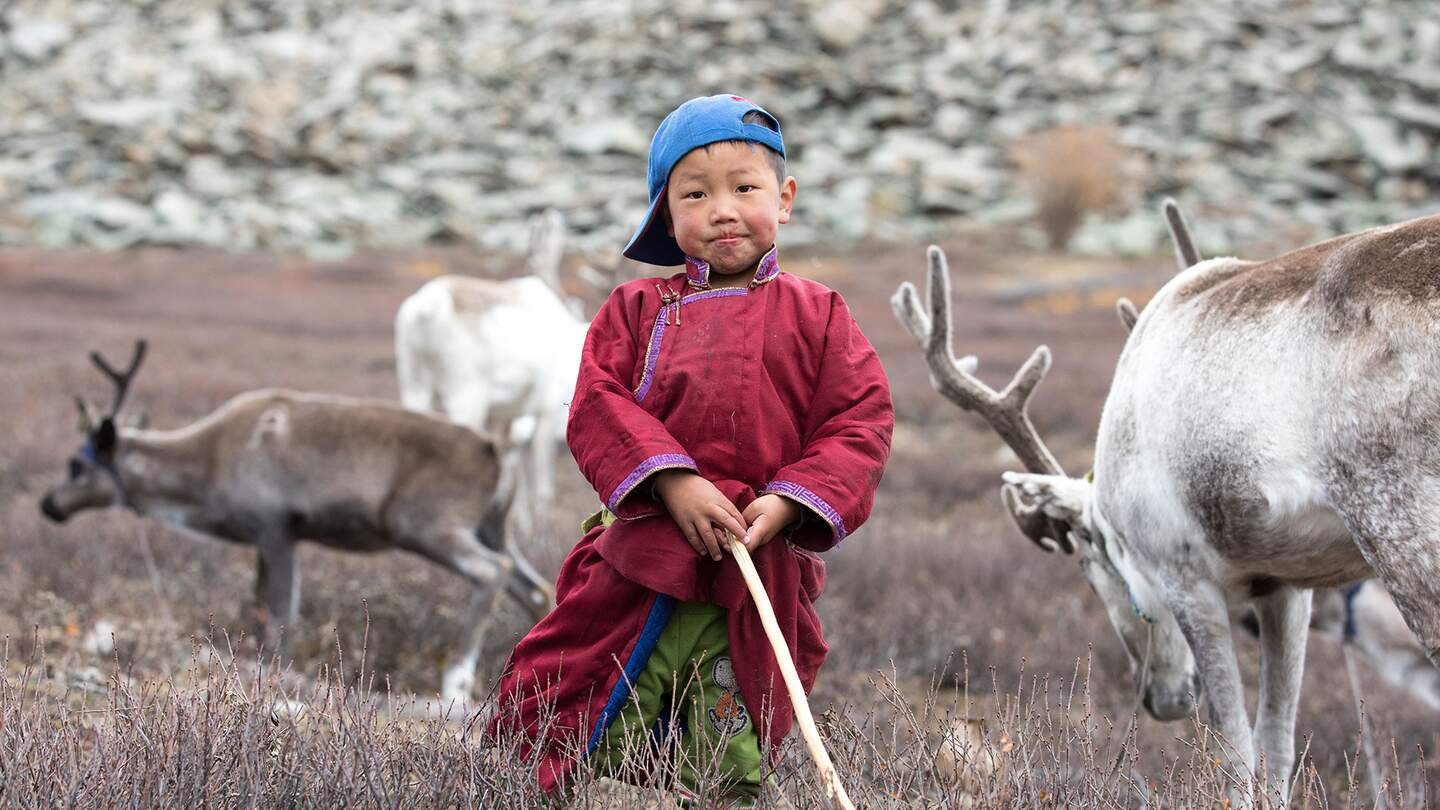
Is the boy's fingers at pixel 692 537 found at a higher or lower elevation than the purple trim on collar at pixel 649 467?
lower

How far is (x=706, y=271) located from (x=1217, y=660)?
1.55 meters

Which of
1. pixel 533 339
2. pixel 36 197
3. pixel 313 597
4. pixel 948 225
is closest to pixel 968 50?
pixel 948 225

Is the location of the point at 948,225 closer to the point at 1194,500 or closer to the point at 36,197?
the point at 36,197

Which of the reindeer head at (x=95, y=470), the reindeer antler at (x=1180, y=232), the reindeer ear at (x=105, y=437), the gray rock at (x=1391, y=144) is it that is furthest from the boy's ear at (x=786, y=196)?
the gray rock at (x=1391, y=144)

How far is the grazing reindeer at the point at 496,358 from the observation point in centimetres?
787

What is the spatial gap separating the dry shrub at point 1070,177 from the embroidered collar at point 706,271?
3013 cm

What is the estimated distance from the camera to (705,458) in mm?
2422

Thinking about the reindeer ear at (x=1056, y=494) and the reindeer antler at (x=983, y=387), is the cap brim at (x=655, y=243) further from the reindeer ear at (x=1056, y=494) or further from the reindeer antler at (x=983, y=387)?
the reindeer ear at (x=1056, y=494)

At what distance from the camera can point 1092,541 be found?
364cm

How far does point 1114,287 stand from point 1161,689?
21.2 meters

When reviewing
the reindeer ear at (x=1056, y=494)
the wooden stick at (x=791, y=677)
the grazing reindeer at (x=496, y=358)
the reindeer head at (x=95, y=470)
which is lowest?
the grazing reindeer at (x=496, y=358)

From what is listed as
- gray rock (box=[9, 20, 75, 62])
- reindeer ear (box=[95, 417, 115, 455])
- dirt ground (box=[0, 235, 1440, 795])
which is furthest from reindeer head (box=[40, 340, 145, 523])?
gray rock (box=[9, 20, 75, 62])

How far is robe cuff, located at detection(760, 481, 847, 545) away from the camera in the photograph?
2.29m

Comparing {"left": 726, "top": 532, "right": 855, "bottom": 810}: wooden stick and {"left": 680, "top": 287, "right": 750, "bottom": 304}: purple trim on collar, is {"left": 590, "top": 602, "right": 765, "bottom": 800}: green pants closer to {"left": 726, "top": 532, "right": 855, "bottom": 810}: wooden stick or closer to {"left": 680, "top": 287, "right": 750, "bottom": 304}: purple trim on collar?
{"left": 726, "top": 532, "right": 855, "bottom": 810}: wooden stick
